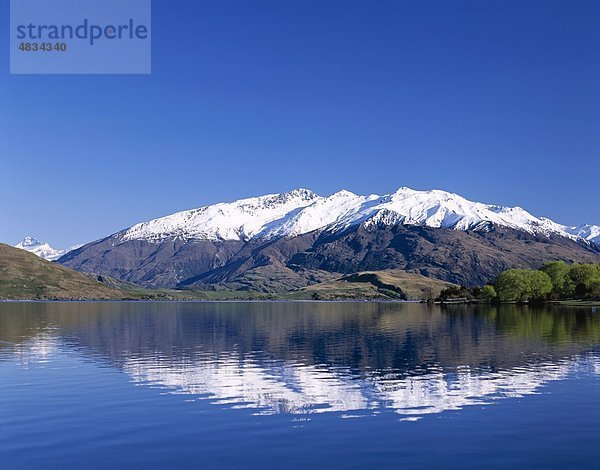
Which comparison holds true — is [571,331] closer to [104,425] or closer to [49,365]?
[49,365]

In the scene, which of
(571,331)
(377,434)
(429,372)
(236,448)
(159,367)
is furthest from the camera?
(571,331)

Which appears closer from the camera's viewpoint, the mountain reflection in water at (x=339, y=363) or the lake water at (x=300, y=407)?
the lake water at (x=300, y=407)

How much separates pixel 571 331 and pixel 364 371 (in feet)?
268

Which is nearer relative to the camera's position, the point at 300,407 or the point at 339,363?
the point at 300,407

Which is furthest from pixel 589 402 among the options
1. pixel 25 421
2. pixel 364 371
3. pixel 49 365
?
pixel 49 365

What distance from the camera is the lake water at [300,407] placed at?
1671 inches

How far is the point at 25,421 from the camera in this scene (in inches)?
2085

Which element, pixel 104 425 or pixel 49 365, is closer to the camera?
pixel 104 425

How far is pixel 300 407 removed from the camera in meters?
57.8

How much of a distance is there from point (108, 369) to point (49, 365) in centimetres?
922

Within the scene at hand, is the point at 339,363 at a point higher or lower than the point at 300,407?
lower

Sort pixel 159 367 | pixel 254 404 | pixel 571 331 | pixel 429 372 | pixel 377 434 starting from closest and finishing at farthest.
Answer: pixel 377 434 → pixel 254 404 → pixel 429 372 → pixel 159 367 → pixel 571 331

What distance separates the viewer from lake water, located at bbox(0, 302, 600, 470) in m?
42.4

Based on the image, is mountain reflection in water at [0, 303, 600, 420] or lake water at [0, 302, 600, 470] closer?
lake water at [0, 302, 600, 470]
